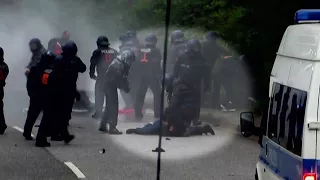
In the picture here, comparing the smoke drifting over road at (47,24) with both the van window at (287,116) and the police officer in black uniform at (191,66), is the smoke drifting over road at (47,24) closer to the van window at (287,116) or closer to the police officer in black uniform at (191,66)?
the police officer in black uniform at (191,66)

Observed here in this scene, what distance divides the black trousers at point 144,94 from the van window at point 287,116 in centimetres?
1234

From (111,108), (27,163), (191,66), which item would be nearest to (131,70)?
(191,66)

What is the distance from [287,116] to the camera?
7.05 metres

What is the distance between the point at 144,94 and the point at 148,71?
1.80 feet

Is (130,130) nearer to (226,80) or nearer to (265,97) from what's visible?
(265,97)

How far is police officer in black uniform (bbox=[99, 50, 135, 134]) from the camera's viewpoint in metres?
17.2

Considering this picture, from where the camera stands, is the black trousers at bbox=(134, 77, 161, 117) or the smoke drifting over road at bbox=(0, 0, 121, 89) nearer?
the black trousers at bbox=(134, 77, 161, 117)

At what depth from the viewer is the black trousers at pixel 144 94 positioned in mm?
20156

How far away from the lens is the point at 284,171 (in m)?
7.12

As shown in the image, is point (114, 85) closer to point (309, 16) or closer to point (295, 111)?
point (309, 16)

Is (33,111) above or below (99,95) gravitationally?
above

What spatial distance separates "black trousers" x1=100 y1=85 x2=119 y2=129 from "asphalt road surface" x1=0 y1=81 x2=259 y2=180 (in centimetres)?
31

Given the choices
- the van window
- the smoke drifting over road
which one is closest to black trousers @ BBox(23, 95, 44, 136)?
the van window

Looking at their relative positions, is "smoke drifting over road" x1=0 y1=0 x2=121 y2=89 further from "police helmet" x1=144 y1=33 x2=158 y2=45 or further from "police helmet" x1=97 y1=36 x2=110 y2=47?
"police helmet" x1=97 y1=36 x2=110 y2=47
